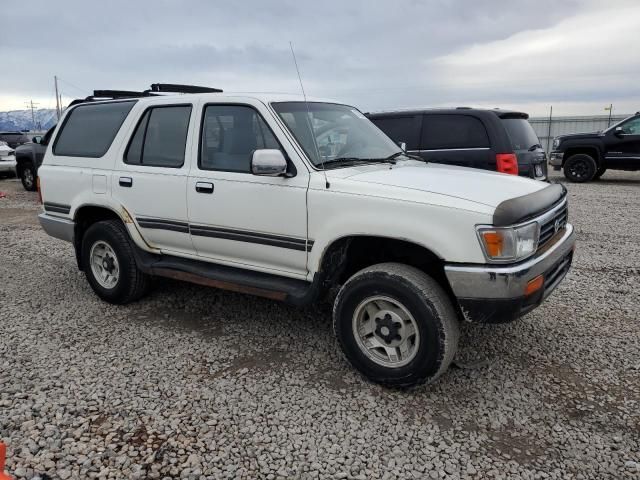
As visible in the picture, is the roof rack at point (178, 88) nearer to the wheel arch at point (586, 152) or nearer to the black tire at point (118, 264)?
the black tire at point (118, 264)

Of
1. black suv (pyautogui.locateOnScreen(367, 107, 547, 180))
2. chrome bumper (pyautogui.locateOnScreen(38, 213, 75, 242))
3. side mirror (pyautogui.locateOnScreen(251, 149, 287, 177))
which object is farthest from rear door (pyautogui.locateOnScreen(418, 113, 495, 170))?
chrome bumper (pyautogui.locateOnScreen(38, 213, 75, 242))

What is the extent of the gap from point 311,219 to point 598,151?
41.9 ft

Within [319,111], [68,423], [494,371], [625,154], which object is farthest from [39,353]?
[625,154]

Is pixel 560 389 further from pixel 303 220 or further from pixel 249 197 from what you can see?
pixel 249 197

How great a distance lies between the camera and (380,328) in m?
3.26

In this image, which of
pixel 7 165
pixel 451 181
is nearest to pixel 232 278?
pixel 451 181

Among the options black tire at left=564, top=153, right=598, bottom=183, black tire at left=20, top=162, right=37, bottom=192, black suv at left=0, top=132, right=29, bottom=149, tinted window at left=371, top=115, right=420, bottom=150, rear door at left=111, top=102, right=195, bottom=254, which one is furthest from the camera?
black suv at left=0, top=132, right=29, bottom=149

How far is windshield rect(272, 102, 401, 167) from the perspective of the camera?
3666 millimetres

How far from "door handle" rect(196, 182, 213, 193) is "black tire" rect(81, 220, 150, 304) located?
110 cm

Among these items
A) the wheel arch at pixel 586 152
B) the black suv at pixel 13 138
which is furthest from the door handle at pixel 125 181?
the black suv at pixel 13 138

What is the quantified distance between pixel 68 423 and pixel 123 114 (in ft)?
9.10

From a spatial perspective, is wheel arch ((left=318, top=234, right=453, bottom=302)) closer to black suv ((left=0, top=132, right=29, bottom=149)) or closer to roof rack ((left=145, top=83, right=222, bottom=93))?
roof rack ((left=145, top=83, right=222, bottom=93))

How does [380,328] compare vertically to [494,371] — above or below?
above

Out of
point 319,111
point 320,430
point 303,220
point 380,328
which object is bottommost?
point 320,430
